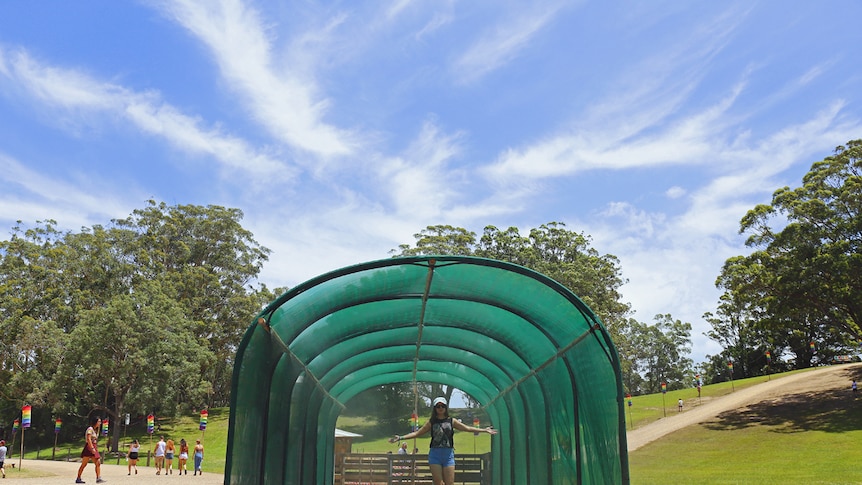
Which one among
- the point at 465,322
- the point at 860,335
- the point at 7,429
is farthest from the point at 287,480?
the point at 7,429

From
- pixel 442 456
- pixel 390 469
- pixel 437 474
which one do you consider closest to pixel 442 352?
pixel 442 456

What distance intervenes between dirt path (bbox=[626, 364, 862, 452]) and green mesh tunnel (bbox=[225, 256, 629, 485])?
82.3 feet

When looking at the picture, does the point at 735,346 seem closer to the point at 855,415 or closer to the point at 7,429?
the point at 855,415

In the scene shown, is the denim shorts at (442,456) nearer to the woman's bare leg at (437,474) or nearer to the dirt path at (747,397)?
the woman's bare leg at (437,474)

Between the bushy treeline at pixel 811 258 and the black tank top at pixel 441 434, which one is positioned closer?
the black tank top at pixel 441 434

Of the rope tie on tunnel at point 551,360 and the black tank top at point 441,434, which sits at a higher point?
the rope tie on tunnel at point 551,360

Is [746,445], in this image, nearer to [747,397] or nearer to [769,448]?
[769,448]

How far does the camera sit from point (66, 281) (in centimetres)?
4366

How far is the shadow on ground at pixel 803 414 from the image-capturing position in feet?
99.6

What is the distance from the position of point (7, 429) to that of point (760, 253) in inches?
1919

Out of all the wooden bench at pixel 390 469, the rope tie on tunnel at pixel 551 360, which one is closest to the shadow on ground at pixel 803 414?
the wooden bench at pixel 390 469

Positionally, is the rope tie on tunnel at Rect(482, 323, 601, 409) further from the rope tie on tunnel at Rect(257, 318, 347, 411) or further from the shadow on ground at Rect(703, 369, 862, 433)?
the shadow on ground at Rect(703, 369, 862, 433)

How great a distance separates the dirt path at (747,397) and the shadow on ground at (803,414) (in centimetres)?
113

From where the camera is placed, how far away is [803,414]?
110ft
